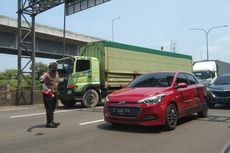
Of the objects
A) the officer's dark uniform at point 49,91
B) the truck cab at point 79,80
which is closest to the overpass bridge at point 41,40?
the truck cab at point 79,80

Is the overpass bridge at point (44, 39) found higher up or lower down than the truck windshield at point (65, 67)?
higher up

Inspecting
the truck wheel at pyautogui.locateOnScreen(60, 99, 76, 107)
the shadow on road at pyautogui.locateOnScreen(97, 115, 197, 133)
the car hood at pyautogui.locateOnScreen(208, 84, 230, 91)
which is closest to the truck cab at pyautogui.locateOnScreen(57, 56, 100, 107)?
the truck wheel at pyautogui.locateOnScreen(60, 99, 76, 107)

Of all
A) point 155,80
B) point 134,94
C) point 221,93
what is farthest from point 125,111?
point 221,93

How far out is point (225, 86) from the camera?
16703 mm

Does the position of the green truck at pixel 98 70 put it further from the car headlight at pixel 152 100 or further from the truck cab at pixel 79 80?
the car headlight at pixel 152 100

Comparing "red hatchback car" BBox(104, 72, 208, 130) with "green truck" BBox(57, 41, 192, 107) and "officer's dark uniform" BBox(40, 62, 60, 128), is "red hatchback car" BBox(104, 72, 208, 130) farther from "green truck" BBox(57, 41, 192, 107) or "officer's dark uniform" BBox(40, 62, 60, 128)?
"green truck" BBox(57, 41, 192, 107)

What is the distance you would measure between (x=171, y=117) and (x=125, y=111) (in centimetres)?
131

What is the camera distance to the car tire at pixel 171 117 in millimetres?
9297

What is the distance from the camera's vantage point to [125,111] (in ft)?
29.8

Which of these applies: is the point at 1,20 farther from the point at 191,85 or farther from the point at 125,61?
the point at 191,85

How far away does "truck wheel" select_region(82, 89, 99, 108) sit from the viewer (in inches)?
706

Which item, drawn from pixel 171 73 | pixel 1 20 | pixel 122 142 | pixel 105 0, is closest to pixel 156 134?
pixel 122 142

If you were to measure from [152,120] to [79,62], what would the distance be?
9588 mm

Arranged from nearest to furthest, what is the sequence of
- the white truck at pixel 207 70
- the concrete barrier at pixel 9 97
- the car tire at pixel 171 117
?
the car tire at pixel 171 117, the concrete barrier at pixel 9 97, the white truck at pixel 207 70
